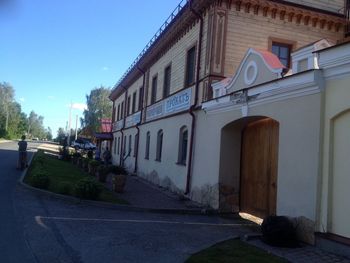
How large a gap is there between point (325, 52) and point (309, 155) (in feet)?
6.81

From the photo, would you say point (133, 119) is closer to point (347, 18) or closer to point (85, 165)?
point (85, 165)

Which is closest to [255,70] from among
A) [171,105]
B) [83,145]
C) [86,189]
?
[86,189]

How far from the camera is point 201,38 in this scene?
1606 cm

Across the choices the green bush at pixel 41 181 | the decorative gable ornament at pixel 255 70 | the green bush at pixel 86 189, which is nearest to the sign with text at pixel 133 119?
the green bush at pixel 41 181

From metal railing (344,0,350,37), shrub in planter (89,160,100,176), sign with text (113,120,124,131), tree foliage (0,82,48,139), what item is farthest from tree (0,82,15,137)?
metal railing (344,0,350,37)

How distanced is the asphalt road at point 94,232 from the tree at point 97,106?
69.4 m

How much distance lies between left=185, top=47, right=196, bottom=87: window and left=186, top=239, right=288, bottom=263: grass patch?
9763 millimetres

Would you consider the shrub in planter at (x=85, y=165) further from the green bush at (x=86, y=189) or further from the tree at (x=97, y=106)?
the tree at (x=97, y=106)

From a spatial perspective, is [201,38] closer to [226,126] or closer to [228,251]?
[226,126]

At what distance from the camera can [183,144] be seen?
1791 cm

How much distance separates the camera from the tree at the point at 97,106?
82375mm

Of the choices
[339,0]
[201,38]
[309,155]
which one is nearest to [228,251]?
[309,155]

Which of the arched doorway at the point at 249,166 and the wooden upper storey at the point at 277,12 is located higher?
the wooden upper storey at the point at 277,12

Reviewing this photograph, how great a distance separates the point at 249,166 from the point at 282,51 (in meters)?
5.28
